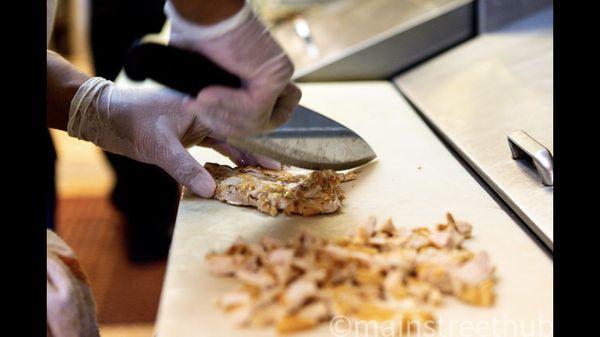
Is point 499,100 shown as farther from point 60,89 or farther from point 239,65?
point 60,89

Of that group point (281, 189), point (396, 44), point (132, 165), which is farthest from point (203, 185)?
Answer: point (132, 165)

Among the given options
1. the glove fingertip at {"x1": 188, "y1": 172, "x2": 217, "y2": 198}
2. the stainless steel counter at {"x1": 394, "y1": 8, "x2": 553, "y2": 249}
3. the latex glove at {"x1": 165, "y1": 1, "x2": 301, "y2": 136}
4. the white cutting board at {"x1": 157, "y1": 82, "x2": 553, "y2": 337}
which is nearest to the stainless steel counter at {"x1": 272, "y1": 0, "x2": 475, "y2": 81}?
the stainless steel counter at {"x1": 394, "y1": 8, "x2": 553, "y2": 249}

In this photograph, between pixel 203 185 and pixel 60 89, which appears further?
pixel 60 89

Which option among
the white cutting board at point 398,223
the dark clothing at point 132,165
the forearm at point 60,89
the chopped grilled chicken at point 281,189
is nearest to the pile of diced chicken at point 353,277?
the white cutting board at point 398,223

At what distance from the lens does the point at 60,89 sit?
1.44 meters

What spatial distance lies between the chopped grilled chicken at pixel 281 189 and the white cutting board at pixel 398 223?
19 mm

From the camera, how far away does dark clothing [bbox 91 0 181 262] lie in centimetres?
312

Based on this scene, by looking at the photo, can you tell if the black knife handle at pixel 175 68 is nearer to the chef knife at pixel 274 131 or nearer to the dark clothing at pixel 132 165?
the chef knife at pixel 274 131

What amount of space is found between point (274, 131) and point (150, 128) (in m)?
0.25

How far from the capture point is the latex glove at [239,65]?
3.48 ft

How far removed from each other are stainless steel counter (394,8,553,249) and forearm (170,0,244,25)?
0.59 meters

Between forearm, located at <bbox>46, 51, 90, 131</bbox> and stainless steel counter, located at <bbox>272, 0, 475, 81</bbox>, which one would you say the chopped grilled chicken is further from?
stainless steel counter, located at <bbox>272, 0, 475, 81</bbox>
